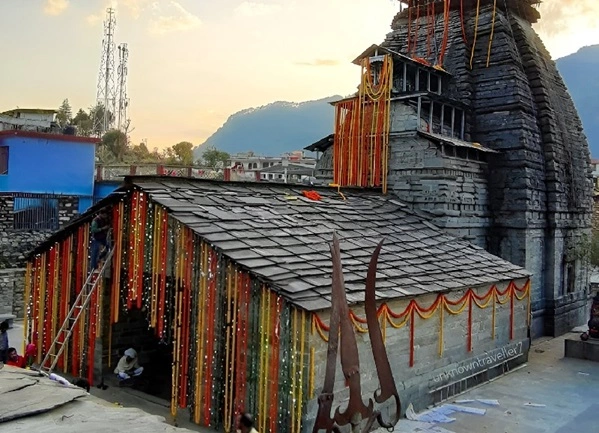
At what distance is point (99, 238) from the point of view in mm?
13312

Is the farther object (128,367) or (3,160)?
(3,160)

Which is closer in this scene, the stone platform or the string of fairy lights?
the string of fairy lights

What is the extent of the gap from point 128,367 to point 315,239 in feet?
16.7

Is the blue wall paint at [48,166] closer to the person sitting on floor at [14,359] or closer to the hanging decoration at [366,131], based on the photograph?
the hanging decoration at [366,131]

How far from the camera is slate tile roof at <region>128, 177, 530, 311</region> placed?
36.2ft

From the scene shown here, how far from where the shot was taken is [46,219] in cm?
2983

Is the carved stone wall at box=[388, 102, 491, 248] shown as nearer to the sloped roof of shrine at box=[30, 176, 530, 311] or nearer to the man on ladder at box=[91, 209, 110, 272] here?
the sloped roof of shrine at box=[30, 176, 530, 311]

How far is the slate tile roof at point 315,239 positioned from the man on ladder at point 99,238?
133 cm

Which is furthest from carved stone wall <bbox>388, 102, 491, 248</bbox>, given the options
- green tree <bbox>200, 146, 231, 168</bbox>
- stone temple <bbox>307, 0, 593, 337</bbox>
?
green tree <bbox>200, 146, 231, 168</bbox>

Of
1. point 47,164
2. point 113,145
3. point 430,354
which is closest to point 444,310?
point 430,354

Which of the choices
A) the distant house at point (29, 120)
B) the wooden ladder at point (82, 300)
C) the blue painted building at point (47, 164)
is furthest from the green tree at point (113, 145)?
the wooden ladder at point (82, 300)

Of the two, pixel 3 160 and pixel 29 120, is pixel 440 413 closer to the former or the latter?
pixel 3 160

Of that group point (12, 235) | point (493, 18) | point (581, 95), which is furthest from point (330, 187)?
point (581, 95)

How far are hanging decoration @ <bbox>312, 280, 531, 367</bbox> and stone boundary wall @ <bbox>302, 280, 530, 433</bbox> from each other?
0.30ft
